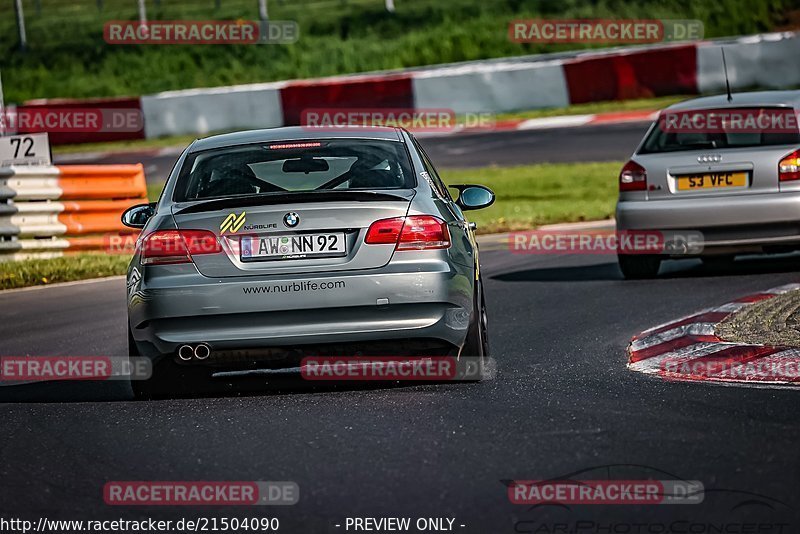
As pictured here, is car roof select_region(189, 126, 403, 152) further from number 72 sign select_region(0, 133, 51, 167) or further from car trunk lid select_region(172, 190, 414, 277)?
number 72 sign select_region(0, 133, 51, 167)

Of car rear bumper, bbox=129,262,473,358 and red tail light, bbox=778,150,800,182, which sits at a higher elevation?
car rear bumper, bbox=129,262,473,358

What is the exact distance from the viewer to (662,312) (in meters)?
10.6

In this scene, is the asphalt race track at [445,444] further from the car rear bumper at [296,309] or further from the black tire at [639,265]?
the black tire at [639,265]

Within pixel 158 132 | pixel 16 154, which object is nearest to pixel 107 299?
pixel 16 154

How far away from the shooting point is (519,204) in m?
21.5

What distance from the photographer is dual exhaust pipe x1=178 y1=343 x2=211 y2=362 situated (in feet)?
24.3

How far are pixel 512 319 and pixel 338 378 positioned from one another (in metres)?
3.02
